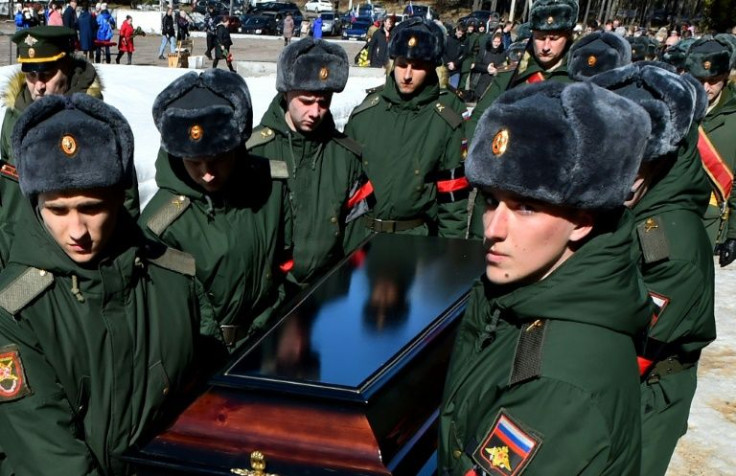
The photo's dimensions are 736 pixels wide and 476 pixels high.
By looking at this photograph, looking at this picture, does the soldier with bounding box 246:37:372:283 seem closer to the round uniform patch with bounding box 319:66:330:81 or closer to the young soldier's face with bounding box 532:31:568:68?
the round uniform patch with bounding box 319:66:330:81

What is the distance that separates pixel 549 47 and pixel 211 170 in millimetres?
3239

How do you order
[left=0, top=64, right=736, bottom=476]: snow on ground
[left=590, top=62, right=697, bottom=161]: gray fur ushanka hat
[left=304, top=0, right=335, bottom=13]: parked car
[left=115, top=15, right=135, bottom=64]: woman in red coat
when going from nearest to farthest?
[left=590, top=62, right=697, bottom=161]: gray fur ushanka hat < [left=0, top=64, right=736, bottom=476]: snow on ground < [left=115, top=15, right=135, bottom=64]: woman in red coat < [left=304, top=0, right=335, bottom=13]: parked car

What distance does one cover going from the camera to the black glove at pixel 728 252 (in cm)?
598

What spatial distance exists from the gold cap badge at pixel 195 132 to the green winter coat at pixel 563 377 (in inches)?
54.3

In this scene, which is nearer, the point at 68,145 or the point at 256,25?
the point at 68,145

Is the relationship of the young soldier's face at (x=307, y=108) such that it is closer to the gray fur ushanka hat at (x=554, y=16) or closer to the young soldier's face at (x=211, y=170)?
the young soldier's face at (x=211, y=170)

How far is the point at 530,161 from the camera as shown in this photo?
5.14 feet

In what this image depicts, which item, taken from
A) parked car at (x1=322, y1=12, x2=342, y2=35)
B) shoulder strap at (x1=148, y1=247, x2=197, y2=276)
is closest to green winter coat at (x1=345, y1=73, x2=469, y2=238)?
shoulder strap at (x1=148, y1=247, x2=197, y2=276)

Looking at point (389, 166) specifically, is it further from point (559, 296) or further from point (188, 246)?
point (559, 296)

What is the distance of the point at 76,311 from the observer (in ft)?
6.50

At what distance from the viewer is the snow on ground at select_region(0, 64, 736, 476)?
4.14 m

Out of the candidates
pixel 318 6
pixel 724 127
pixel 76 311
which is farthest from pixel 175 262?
pixel 318 6

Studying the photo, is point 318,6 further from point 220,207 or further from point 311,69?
point 220,207

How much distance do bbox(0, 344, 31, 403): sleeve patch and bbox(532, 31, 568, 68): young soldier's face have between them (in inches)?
170
